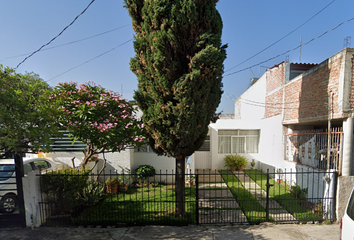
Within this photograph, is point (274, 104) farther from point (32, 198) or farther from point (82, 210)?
point (32, 198)

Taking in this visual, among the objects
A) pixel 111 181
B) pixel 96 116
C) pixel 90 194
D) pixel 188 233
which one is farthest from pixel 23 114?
pixel 188 233

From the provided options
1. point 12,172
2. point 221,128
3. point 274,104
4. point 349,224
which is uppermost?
point 274,104

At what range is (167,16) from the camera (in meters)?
3.97

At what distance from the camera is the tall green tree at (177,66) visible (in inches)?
155

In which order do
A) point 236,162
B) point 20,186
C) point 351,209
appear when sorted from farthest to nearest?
point 236,162
point 20,186
point 351,209

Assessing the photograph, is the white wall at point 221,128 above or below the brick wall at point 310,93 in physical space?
below

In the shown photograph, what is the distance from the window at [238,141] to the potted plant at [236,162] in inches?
25.9

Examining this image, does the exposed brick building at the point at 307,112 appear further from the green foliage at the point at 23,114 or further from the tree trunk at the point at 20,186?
the tree trunk at the point at 20,186

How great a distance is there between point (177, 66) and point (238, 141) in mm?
8295

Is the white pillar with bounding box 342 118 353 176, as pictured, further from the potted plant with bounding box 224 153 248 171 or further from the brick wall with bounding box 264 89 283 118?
the potted plant with bounding box 224 153 248 171

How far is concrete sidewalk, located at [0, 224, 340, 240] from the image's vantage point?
157 inches

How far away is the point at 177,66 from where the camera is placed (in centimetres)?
417

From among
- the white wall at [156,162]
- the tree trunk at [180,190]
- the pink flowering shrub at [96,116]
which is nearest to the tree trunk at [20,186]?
the pink flowering shrub at [96,116]

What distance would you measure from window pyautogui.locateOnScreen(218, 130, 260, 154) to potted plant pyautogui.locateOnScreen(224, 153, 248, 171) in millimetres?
657
